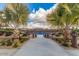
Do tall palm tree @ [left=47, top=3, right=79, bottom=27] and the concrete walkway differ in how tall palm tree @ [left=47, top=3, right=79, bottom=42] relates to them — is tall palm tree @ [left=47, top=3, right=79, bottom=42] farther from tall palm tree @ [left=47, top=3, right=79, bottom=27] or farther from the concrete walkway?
the concrete walkway

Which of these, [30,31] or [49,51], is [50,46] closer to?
[49,51]

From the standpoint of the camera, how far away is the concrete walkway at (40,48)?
A: 5.56 feet

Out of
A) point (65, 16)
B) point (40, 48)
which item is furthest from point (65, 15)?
point (40, 48)

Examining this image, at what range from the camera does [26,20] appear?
5.65 ft

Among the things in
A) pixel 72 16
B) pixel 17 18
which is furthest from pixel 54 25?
pixel 17 18

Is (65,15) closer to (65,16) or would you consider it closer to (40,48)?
(65,16)

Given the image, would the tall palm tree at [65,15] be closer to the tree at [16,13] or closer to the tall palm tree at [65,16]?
the tall palm tree at [65,16]

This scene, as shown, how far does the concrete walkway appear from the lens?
169 cm

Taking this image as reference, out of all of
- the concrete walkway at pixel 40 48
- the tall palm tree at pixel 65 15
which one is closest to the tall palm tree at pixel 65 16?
the tall palm tree at pixel 65 15

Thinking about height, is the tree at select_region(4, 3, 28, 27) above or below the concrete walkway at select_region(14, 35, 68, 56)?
above

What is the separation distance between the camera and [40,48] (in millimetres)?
1712

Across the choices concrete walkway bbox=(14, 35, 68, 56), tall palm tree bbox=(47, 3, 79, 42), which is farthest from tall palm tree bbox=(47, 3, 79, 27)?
concrete walkway bbox=(14, 35, 68, 56)

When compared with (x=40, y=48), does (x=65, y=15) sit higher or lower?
higher

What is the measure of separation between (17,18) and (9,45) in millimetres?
257
